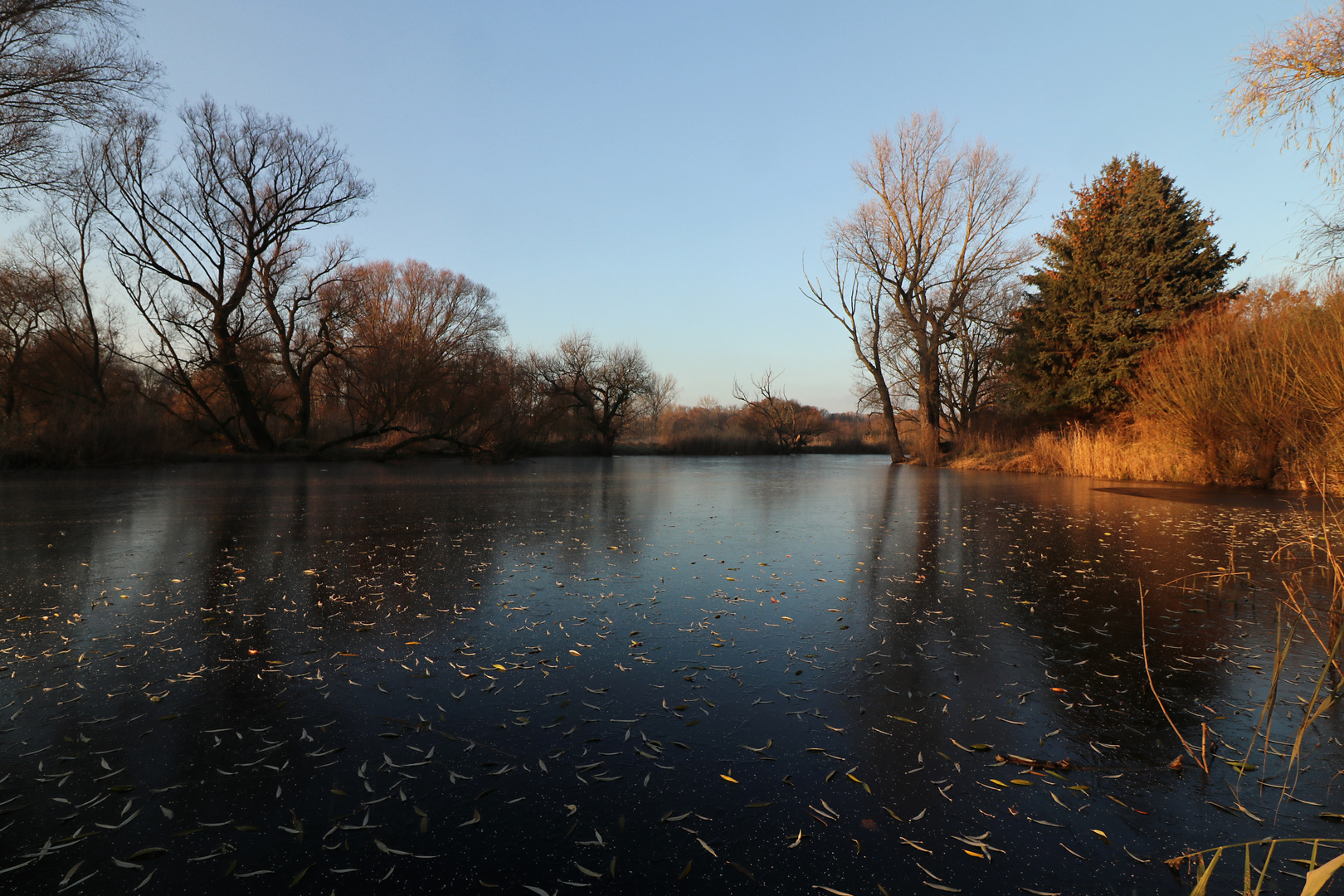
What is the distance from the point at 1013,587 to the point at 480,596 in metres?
4.40

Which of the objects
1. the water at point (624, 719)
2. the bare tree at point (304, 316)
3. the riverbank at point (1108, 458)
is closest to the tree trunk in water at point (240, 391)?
the bare tree at point (304, 316)

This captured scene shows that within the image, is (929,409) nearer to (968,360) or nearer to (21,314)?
(968,360)

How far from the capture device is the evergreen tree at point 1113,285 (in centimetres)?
1969

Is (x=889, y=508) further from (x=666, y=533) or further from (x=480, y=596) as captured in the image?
(x=480, y=596)

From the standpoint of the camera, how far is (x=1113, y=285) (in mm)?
20641

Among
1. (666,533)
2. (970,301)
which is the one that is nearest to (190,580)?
(666,533)

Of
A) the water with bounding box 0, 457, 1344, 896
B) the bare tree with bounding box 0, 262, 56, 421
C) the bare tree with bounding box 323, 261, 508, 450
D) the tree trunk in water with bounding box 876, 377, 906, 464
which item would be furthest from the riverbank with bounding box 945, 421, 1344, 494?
the bare tree with bounding box 0, 262, 56, 421

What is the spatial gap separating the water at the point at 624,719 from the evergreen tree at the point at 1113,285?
16.6 metres

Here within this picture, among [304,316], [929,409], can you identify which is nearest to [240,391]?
[304,316]

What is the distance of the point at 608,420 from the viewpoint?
40344 mm

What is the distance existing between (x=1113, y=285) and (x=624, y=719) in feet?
78.1

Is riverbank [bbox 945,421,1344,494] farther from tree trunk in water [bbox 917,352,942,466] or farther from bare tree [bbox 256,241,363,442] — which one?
bare tree [bbox 256,241,363,442]

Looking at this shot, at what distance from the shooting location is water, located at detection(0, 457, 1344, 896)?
6.37ft

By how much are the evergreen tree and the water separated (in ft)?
54.4
